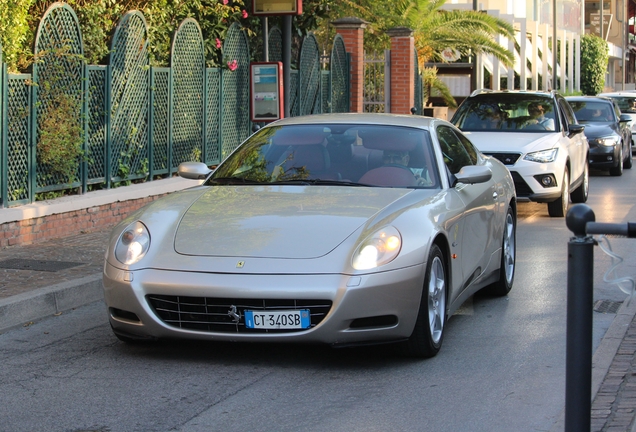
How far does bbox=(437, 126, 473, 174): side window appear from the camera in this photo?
7.55m

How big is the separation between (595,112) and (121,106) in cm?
1259

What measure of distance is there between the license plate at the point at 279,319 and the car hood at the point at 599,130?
16.3 m

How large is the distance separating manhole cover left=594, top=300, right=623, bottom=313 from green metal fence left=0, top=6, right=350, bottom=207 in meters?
5.84

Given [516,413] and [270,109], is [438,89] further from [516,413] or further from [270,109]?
[516,413]

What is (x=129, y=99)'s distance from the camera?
43.1 feet

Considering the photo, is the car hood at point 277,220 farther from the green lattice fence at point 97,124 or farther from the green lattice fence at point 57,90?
the green lattice fence at point 97,124

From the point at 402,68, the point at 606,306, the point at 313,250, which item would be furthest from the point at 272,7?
the point at 402,68

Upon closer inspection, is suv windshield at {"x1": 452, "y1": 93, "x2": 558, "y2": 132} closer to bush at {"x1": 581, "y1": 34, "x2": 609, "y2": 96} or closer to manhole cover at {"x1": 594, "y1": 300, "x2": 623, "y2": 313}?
manhole cover at {"x1": 594, "y1": 300, "x2": 623, "y2": 313}

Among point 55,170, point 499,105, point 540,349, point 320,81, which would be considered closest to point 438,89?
point 320,81

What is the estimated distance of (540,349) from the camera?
663 centimetres

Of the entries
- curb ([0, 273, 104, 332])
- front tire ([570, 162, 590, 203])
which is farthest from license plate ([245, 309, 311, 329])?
front tire ([570, 162, 590, 203])

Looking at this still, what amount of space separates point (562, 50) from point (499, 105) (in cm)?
3866

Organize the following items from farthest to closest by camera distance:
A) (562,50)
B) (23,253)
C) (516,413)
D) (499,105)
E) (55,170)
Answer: (562,50) < (499,105) < (55,170) < (23,253) < (516,413)

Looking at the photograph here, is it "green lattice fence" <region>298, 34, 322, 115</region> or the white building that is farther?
the white building
